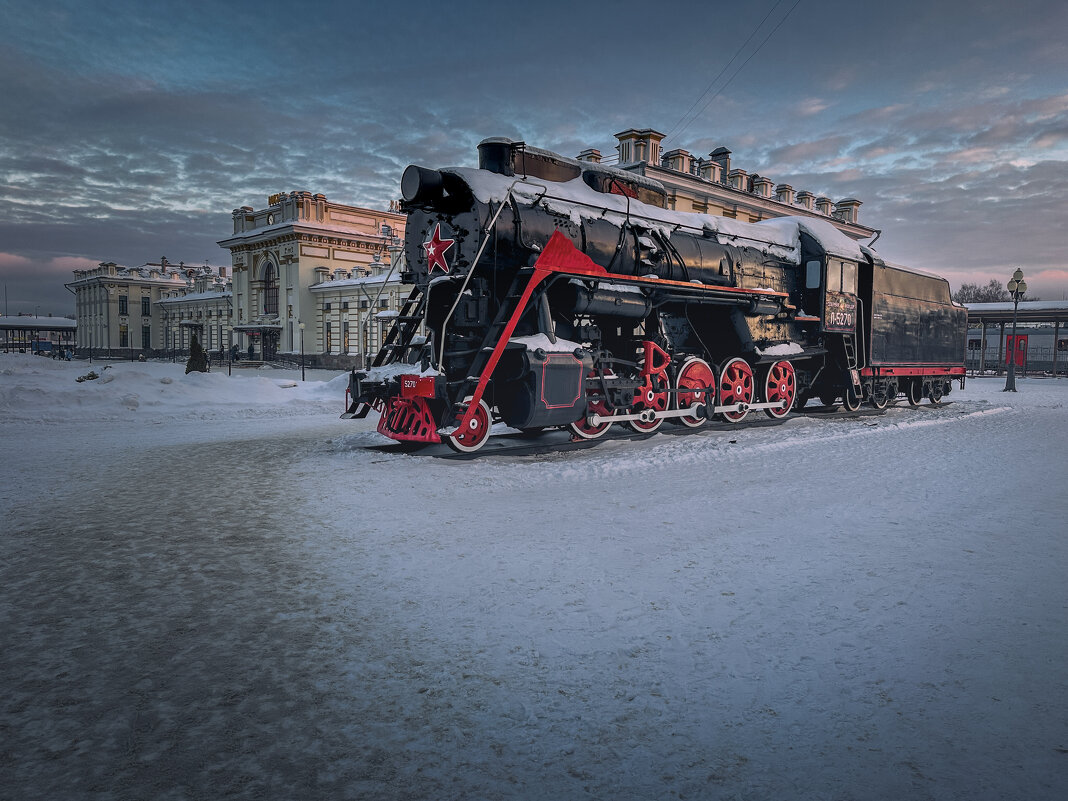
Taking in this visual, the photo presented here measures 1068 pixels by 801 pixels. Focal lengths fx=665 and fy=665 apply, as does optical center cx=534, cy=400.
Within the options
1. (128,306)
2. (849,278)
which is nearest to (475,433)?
(849,278)

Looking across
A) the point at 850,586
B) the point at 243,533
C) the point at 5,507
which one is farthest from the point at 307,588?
the point at 5,507

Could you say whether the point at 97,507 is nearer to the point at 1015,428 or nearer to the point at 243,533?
the point at 243,533

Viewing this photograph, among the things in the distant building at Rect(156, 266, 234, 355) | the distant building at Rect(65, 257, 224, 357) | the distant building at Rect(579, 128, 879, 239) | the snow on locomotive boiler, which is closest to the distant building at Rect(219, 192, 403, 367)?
the distant building at Rect(156, 266, 234, 355)

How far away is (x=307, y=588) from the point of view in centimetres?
375

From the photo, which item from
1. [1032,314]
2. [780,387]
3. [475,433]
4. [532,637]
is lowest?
[532,637]

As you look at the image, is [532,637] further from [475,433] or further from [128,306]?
[128,306]

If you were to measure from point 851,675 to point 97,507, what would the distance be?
18.7ft

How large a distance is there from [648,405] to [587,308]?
1.98 m

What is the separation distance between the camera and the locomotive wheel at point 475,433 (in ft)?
26.8

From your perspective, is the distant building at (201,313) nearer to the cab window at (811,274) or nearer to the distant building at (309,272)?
the distant building at (309,272)

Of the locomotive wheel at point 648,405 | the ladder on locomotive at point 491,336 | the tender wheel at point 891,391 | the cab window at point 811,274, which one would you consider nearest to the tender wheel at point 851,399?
the tender wheel at point 891,391

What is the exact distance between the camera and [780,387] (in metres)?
12.4

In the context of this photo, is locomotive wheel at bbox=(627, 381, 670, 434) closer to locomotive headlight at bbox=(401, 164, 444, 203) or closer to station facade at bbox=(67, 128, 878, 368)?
locomotive headlight at bbox=(401, 164, 444, 203)

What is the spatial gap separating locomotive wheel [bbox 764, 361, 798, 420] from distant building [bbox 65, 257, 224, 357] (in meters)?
69.5
